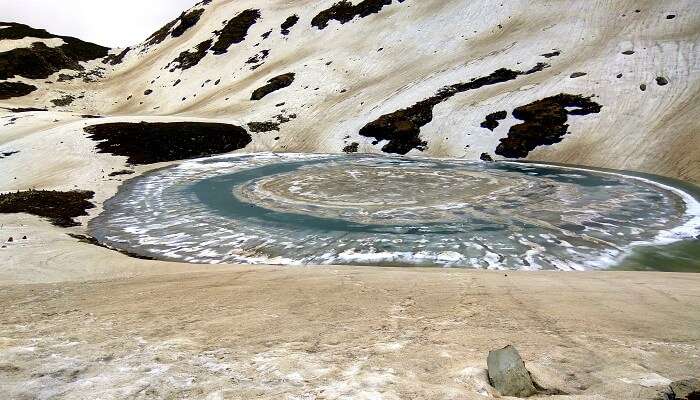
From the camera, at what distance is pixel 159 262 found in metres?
14.3

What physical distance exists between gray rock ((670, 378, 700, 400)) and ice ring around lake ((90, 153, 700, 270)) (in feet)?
30.0

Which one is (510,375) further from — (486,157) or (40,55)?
(40,55)

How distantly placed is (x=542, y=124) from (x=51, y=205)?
3385 centimetres

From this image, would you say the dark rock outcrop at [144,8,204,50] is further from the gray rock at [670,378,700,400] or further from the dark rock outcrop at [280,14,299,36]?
the gray rock at [670,378,700,400]

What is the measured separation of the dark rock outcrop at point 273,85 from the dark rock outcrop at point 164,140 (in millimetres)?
13323

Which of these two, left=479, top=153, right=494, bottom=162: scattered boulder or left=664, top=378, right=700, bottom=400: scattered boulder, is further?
left=479, top=153, right=494, bottom=162: scattered boulder

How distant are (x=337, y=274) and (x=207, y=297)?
3.45 meters

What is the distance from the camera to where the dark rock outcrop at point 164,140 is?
36653mm

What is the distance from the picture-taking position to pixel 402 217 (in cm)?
1958

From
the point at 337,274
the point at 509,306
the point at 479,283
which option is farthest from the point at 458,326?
the point at 337,274

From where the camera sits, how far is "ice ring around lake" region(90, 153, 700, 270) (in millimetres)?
15406

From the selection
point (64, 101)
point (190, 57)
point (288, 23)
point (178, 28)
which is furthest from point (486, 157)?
point (178, 28)

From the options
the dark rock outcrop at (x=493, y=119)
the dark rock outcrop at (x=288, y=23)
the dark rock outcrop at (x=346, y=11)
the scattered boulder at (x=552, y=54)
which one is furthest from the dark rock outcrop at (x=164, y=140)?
the dark rock outcrop at (x=288, y=23)

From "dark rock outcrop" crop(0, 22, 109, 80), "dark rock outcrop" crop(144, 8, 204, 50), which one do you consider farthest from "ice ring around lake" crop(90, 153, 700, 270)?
"dark rock outcrop" crop(144, 8, 204, 50)
